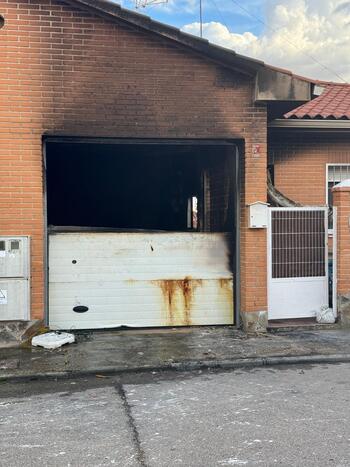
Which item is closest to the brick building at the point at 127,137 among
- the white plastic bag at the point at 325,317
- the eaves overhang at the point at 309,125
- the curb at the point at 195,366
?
the eaves overhang at the point at 309,125

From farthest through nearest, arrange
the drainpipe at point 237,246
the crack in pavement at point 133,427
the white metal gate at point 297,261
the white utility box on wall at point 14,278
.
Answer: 1. the white metal gate at point 297,261
2. the drainpipe at point 237,246
3. the white utility box on wall at point 14,278
4. the crack in pavement at point 133,427

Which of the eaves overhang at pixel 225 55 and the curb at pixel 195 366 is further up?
the eaves overhang at pixel 225 55

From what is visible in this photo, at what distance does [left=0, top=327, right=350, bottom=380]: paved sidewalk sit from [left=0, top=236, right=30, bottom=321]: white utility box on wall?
0.61 meters

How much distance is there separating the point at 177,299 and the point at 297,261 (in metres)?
2.21

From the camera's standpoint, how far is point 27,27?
324 inches

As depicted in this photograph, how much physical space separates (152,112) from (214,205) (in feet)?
9.18

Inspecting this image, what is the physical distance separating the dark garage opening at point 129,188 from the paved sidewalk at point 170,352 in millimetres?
3291

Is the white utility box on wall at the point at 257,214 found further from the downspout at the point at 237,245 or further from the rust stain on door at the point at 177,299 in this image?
the rust stain on door at the point at 177,299

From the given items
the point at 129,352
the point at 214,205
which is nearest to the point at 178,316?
the point at 129,352

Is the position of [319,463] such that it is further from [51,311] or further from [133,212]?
[133,212]

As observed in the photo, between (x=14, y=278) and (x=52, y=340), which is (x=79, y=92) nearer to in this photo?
(x=14, y=278)

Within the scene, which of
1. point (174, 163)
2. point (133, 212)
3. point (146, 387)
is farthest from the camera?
point (133, 212)

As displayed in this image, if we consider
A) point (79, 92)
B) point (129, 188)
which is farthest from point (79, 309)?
point (129, 188)

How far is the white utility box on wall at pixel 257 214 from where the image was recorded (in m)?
8.87
